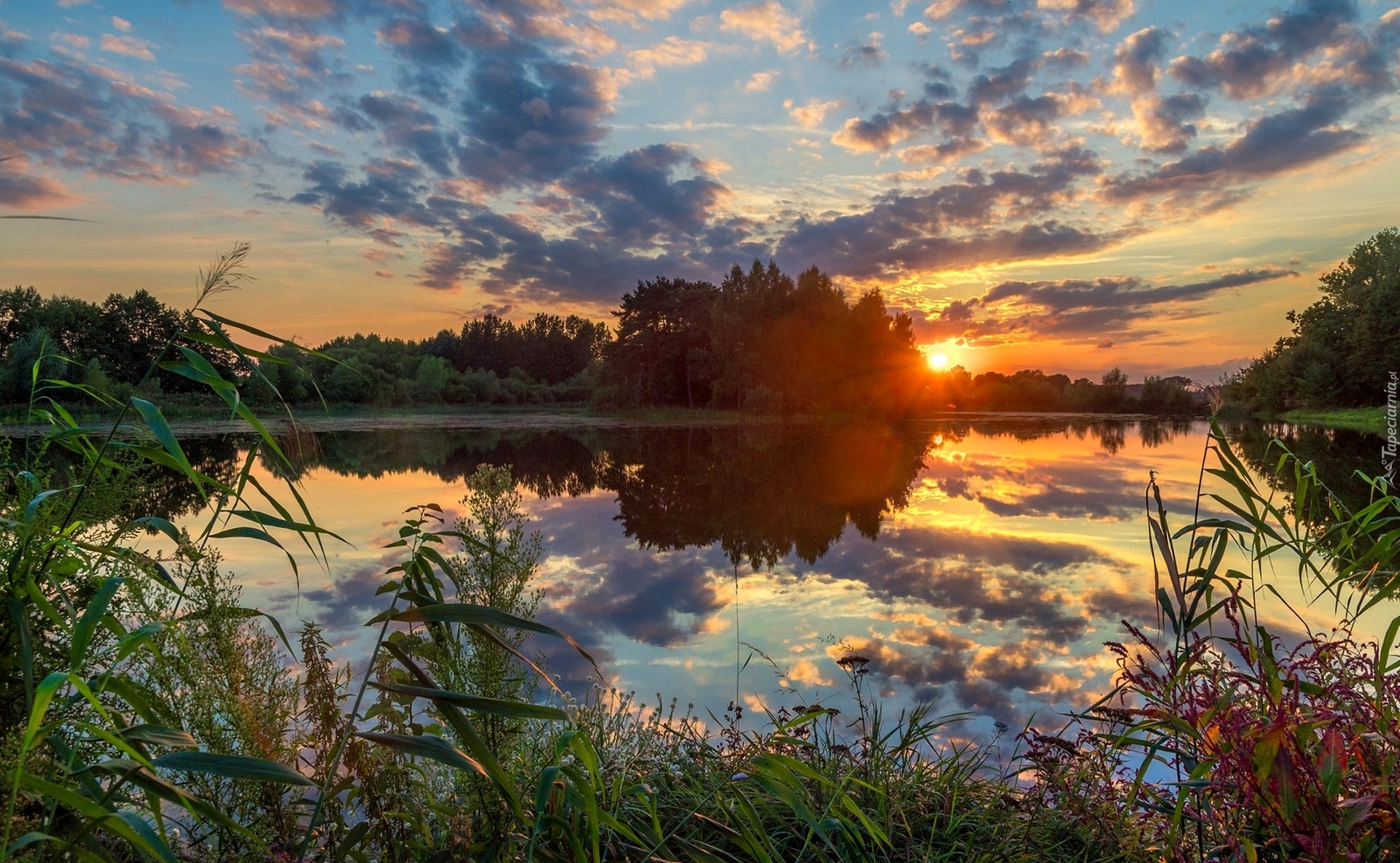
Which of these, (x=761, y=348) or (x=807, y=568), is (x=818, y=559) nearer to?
(x=807, y=568)

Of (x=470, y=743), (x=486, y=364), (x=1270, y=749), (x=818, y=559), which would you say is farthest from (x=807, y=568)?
(x=486, y=364)

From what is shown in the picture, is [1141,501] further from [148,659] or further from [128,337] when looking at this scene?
[128,337]

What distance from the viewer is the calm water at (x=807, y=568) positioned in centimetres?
401

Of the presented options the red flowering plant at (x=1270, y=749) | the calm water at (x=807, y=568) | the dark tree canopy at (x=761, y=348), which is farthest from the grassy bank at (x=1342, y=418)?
the red flowering plant at (x=1270, y=749)

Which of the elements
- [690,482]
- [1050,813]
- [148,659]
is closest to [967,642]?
[1050,813]

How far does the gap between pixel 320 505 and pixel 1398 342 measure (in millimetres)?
36334

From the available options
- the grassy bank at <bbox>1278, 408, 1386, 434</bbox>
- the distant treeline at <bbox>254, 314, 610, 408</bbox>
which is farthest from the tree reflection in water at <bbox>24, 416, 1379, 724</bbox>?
the distant treeline at <bbox>254, 314, 610, 408</bbox>

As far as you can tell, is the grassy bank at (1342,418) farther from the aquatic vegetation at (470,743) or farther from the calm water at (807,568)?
the aquatic vegetation at (470,743)

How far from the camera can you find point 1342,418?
100 feet

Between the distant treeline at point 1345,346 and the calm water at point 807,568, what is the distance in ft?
65.6

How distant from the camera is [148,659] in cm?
178

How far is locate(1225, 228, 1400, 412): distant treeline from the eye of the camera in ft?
94.3

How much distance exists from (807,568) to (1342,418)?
118 ft

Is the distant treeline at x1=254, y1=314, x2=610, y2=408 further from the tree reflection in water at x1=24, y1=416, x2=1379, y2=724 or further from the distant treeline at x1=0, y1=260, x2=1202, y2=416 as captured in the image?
the tree reflection in water at x1=24, y1=416, x2=1379, y2=724
